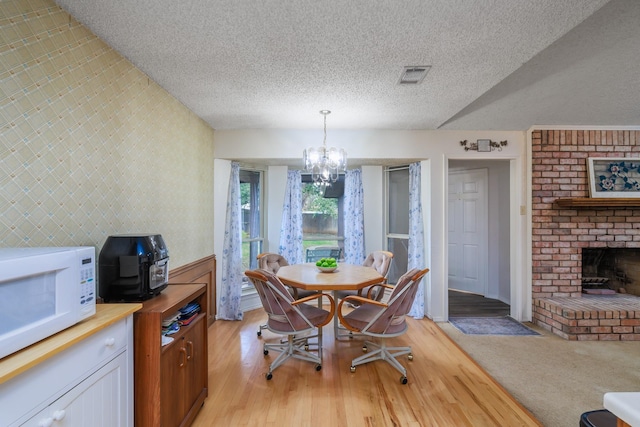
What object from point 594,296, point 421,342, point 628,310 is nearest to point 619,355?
point 628,310

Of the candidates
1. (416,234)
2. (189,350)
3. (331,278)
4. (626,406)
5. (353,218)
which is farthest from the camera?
(353,218)

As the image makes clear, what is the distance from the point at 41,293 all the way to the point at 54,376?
0.29 metres

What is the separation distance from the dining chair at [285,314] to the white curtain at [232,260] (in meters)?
1.30

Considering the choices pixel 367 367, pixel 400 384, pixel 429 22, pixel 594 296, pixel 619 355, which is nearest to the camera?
pixel 429 22

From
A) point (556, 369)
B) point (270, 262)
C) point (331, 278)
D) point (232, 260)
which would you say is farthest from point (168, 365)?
point (556, 369)

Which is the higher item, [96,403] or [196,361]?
[96,403]

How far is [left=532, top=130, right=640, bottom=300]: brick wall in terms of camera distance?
3658 millimetres

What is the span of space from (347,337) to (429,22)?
9.43ft

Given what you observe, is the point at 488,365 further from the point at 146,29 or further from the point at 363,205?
the point at 146,29

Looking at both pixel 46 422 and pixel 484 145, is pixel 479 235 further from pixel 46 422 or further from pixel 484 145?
pixel 46 422

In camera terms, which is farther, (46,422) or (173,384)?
(173,384)

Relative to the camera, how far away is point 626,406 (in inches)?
26.7

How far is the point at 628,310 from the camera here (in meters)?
3.16

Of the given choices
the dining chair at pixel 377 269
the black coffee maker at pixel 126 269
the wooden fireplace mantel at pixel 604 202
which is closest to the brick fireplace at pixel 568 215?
the wooden fireplace mantel at pixel 604 202
